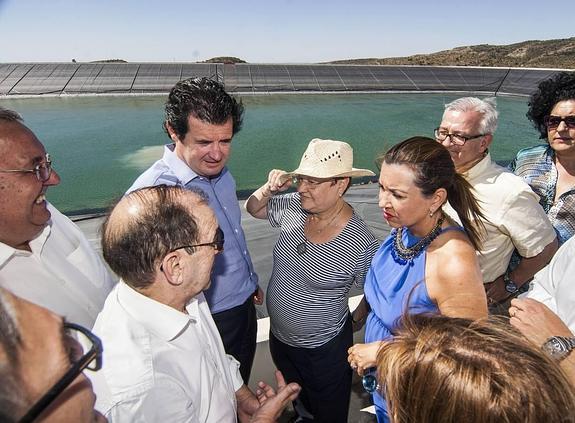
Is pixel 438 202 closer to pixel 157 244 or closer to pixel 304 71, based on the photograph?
pixel 157 244

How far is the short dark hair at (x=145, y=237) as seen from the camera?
3.50ft

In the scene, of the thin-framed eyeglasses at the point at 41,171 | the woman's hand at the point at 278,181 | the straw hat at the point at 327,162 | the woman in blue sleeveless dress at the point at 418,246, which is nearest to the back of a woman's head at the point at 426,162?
the woman in blue sleeveless dress at the point at 418,246

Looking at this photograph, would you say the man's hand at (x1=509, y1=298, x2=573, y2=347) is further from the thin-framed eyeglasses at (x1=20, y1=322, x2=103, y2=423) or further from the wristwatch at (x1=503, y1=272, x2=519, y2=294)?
the thin-framed eyeglasses at (x1=20, y1=322, x2=103, y2=423)

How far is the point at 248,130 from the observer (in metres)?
14.2

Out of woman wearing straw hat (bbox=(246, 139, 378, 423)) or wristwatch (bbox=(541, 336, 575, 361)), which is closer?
wristwatch (bbox=(541, 336, 575, 361))

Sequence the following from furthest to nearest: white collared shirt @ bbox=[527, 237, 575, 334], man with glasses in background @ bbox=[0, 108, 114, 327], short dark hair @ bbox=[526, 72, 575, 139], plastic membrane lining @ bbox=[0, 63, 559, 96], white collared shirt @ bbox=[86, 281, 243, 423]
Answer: plastic membrane lining @ bbox=[0, 63, 559, 96]
short dark hair @ bbox=[526, 72, 575, 139]
man with glasses in background @ bbox=[0, 108, 114, 327]
white collared shirt @ bbox=[527, 237, 575, 334]
white collared shirt @ bbox=[86, 281, 243, 423]

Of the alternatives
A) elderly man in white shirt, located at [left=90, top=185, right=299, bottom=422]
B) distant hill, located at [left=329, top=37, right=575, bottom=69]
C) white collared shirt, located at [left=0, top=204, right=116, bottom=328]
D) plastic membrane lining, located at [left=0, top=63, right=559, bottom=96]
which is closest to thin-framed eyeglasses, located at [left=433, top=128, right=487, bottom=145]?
elderly man in white shirt, located at [left=90, top=185, right=299, bottom=422]

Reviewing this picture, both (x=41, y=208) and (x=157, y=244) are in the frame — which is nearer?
(x=157, y=244)

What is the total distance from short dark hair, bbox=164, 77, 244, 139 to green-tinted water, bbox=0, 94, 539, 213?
675 centimetres

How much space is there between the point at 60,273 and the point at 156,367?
75 cm

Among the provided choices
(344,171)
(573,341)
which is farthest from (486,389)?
(344,171)

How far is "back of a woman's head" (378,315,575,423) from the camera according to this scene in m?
0.72

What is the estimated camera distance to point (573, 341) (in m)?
1.10

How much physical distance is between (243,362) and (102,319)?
1.13 meters
